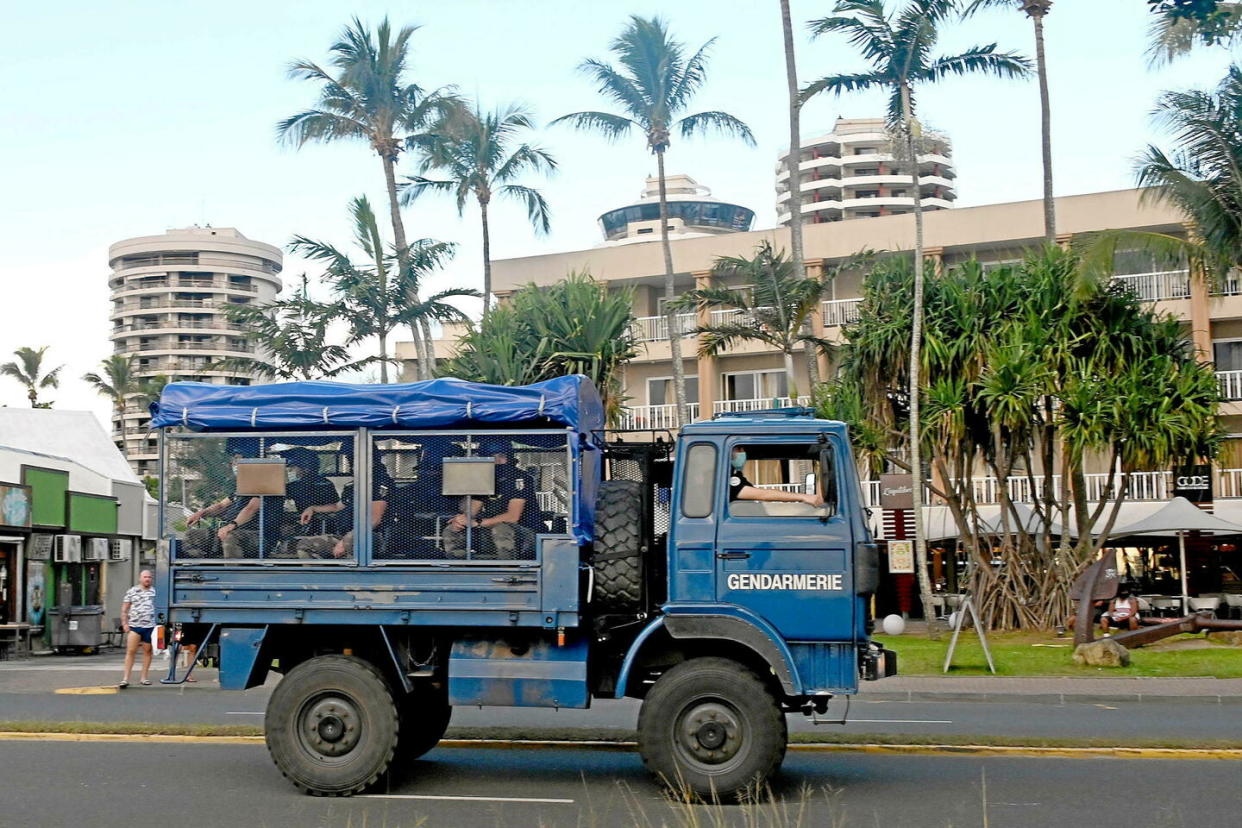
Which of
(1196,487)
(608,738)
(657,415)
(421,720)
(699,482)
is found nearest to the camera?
(699,482)

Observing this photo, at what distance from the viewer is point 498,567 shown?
9.20 meters

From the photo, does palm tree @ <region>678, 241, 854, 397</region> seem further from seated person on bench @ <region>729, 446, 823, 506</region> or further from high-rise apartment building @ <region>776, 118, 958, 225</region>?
high-rise apartment building @ <region>776, 118, 958, 225</region>

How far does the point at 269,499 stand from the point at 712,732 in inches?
133

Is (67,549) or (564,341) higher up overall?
(564,341)

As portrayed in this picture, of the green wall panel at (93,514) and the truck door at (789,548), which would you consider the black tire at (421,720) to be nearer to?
the truck door at (789,548)

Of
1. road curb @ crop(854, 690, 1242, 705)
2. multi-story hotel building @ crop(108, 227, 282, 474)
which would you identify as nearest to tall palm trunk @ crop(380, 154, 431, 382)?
road curb @ crop(854, 690, 1242, 705)

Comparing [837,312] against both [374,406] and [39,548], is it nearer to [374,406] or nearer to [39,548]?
[39,548]

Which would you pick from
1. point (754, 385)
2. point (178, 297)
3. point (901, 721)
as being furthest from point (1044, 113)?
point (178, 297)

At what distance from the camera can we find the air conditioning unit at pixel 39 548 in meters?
28.6

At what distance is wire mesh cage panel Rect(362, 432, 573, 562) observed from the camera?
364 inches

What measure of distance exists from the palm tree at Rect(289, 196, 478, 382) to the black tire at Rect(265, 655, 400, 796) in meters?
27.2

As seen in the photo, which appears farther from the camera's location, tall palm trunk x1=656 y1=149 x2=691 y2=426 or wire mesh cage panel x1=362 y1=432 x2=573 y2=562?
tall palm trunk x1=656 y1=149 x2=691 y2=426

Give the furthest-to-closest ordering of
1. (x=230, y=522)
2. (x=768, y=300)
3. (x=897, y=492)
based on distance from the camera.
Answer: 1. (x=768, y=300)
2. (x=897, y=492)
3. (x=230, y=522)

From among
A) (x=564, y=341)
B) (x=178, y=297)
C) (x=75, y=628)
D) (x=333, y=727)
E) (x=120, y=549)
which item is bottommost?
(x=75, y=628)
